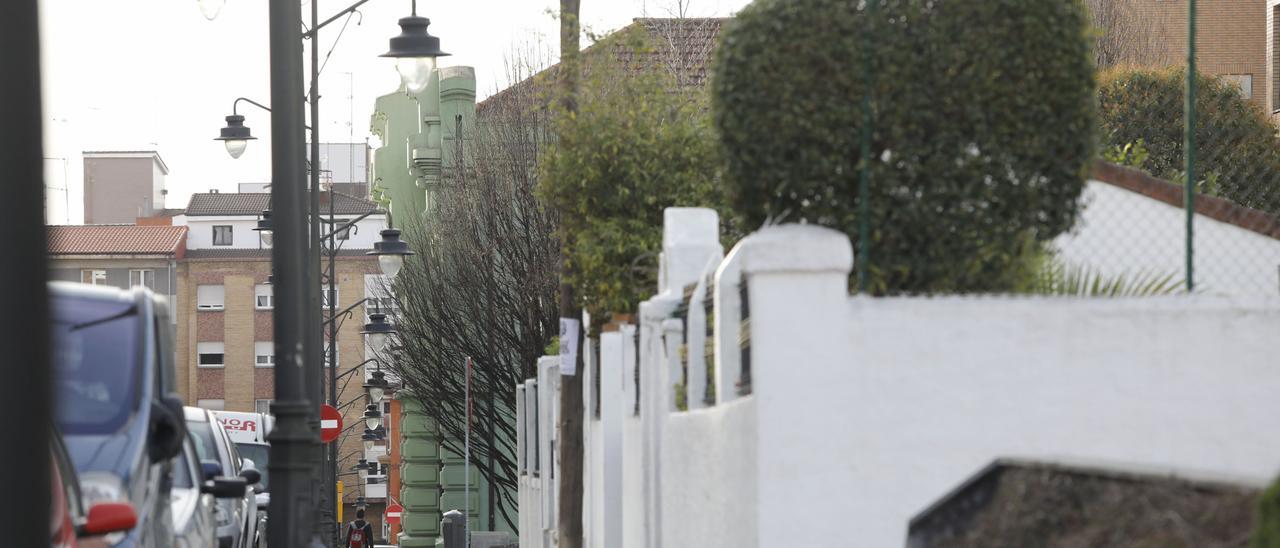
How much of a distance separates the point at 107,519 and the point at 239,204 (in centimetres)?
8639

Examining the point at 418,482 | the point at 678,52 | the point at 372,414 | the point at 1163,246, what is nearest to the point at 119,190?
the point at 372,414

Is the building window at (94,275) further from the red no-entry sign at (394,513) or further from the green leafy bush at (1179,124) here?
the green leafy bush at (1179,124)

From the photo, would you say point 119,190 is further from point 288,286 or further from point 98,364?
point 98,364

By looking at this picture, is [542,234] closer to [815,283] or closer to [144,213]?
[815,283]

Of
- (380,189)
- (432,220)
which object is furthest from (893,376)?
(380,189)

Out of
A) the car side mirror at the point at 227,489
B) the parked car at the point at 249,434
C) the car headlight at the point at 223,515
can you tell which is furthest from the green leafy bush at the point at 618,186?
the parked car at the point at 249,434

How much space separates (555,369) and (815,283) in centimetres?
1551

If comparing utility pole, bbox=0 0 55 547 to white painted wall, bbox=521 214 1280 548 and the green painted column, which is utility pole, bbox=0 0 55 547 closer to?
white painted wall, bbox=521 214 1280 548

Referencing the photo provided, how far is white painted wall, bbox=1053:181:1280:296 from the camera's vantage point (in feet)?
30.4

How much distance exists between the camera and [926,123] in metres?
8.13

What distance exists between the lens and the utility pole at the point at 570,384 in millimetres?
17922

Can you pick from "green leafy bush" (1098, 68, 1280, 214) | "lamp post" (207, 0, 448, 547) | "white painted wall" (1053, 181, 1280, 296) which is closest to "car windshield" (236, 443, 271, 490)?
"green leafy bush" (1098, 68, 1280, 214)

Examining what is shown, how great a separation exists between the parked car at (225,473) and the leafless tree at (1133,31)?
83.3ft

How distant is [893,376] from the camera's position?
7.84m
